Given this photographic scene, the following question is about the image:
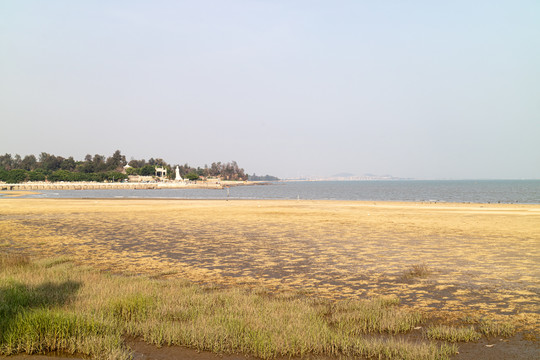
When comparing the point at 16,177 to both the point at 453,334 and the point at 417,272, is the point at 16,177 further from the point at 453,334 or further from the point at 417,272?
the point at 453,334

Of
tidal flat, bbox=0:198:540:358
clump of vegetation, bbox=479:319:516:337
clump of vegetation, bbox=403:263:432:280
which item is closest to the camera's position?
clump of vegetation, bbox=479:319:516:337

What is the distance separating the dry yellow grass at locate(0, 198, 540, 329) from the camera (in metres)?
9.91

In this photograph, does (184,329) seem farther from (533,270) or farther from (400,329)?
(533,270)

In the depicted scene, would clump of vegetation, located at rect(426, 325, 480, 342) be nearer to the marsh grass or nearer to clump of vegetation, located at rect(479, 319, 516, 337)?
clump of vegetation, located at rect(479, 319, 516, 337)

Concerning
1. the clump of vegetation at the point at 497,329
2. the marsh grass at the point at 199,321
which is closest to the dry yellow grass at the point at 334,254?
the clump of vegetation at the point at 497,329

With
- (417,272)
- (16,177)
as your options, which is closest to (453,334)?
(417,272)

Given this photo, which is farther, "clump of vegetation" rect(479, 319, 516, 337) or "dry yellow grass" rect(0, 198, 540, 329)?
"dry yellow grass" rect(0, 198, 540, 329)

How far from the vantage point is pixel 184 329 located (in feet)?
22.4

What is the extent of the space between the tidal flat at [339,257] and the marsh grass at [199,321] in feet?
3.75

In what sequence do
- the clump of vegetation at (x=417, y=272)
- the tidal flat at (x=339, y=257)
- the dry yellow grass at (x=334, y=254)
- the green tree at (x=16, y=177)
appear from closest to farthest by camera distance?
the tidal flat at (x=339, y=257), the dry yellow grass at (x=334, y=254), the clump of vegetation at (x=417, y=272), the green tree at (x=16, y=177)

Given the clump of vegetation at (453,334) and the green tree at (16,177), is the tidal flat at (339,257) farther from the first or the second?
the green tree at (16,177)

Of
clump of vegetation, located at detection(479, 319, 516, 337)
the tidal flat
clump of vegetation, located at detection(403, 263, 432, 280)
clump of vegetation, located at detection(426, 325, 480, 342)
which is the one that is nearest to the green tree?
the tidal flat

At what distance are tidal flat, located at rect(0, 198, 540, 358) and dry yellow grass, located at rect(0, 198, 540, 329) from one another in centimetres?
4

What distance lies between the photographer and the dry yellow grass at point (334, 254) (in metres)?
9.91
